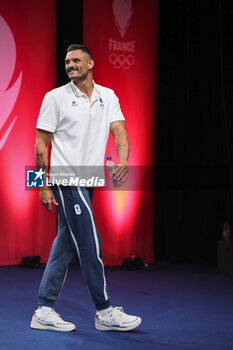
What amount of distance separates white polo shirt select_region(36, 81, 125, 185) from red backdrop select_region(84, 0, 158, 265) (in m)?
2.22

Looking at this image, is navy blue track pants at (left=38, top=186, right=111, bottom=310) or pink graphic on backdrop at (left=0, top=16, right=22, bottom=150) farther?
pink graphic on backdrop at (left=0, top=16, right=22, bottom=150)

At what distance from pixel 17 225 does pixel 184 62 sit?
2.54m

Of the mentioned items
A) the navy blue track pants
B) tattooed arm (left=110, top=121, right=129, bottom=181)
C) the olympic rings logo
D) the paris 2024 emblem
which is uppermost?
the paris 2024 emblem

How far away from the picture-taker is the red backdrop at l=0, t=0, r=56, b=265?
4875mm

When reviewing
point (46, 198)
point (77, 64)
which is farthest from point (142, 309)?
point (77, 64)

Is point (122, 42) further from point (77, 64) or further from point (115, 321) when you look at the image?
point (115, 321)

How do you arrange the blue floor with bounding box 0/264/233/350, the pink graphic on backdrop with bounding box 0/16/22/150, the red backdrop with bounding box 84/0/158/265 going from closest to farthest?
the blue floor with bounding box 0/264/233/350 < the pink graphic on backdrop with bounding box 0/16/22/150 < the red backdrop with bounding box 84/0/158/265

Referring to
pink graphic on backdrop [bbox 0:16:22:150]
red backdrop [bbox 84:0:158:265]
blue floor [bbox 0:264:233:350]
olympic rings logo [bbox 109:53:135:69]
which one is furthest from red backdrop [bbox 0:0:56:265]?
olympic rings logo [bbox 109:53:135:69]

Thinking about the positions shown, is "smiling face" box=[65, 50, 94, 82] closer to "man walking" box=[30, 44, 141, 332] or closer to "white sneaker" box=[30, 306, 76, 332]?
"man walking" box=[30, 44, 141, 332]

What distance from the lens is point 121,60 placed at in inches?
198

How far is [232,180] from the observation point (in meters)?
4.94

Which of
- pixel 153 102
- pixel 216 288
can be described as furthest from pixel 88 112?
pixel 153 102

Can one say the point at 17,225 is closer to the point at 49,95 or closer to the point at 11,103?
the point at 11,103

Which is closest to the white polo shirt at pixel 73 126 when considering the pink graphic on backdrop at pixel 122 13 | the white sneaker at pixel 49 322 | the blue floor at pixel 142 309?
the white sneaker at pixel 49 322
